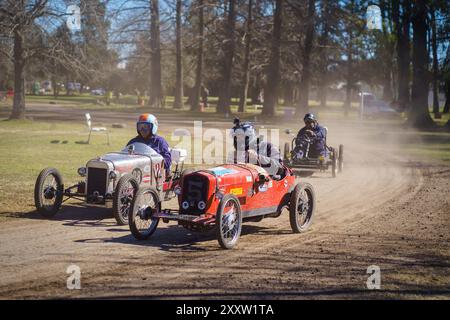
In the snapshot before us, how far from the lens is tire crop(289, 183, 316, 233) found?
11.2 metres

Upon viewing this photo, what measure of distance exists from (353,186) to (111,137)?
595 inches

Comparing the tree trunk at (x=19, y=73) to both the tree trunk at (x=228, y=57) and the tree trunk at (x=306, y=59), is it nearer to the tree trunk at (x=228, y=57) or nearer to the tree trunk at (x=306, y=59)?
the tree trunk at (x=228, y=57)

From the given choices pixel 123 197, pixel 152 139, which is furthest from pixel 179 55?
pixel 123 197

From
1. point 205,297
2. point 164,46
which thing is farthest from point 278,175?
point 164,46

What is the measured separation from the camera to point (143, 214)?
33.1ft

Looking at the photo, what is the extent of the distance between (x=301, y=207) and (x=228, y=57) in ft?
150

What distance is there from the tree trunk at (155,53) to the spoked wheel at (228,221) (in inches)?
1990

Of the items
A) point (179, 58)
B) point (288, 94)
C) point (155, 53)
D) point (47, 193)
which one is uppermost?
point (155, 53)

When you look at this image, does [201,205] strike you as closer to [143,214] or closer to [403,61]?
[143,214]

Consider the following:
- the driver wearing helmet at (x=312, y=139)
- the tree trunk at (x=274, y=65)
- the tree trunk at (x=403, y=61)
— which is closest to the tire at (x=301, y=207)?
the driver wearing helmet at (x=312, y=139)

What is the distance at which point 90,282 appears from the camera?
25.6 ft

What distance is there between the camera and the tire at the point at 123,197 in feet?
37.5

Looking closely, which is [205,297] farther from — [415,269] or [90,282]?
[415,269]

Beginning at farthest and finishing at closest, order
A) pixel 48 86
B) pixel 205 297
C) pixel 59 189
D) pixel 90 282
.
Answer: pixel 48 86 → pixel 59 189 → pixel 90 282 → pixel 205 297
